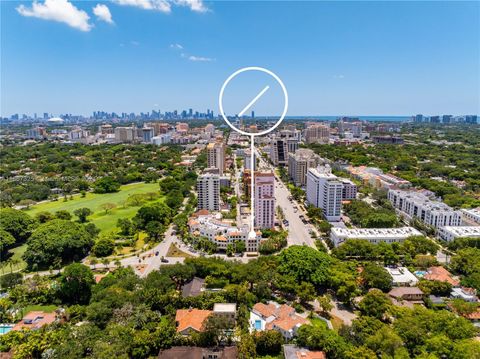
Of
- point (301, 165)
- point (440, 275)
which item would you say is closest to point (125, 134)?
point (301, 165)

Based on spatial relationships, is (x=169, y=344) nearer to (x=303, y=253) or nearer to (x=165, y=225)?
(x=303, y=253)

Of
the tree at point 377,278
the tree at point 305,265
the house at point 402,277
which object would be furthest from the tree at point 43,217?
the house at point 402,277

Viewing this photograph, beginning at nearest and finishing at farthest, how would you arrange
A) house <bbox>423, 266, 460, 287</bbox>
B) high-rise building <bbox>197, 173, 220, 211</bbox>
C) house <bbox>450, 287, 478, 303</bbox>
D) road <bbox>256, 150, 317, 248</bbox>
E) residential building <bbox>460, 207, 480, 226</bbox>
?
house <bbox>450, 287, 478, 303</bbox>, house <bbox>423, 266, 460, 287</bbox>, road <bbox>256, 150, 317, 248</bbox>, residential building <bbox>460, 207, 480, 226</bbox>, high-rise building <bbox>197, 173, 220, 211</bbox>

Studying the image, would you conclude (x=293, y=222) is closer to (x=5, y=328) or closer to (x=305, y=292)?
(x=305, y=292)

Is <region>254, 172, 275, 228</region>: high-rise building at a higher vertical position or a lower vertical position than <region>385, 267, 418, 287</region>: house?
higher

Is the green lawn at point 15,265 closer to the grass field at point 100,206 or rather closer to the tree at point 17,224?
the tree at point 17,224

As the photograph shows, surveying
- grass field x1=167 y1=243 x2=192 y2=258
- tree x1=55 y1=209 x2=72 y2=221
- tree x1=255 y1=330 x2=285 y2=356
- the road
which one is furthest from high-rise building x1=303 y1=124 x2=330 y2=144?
tree x1=255 y1=330 x2=285 y2=356

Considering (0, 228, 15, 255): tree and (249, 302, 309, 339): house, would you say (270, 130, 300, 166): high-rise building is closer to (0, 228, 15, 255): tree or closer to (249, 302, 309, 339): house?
(0, 228, 15, 255): tree
